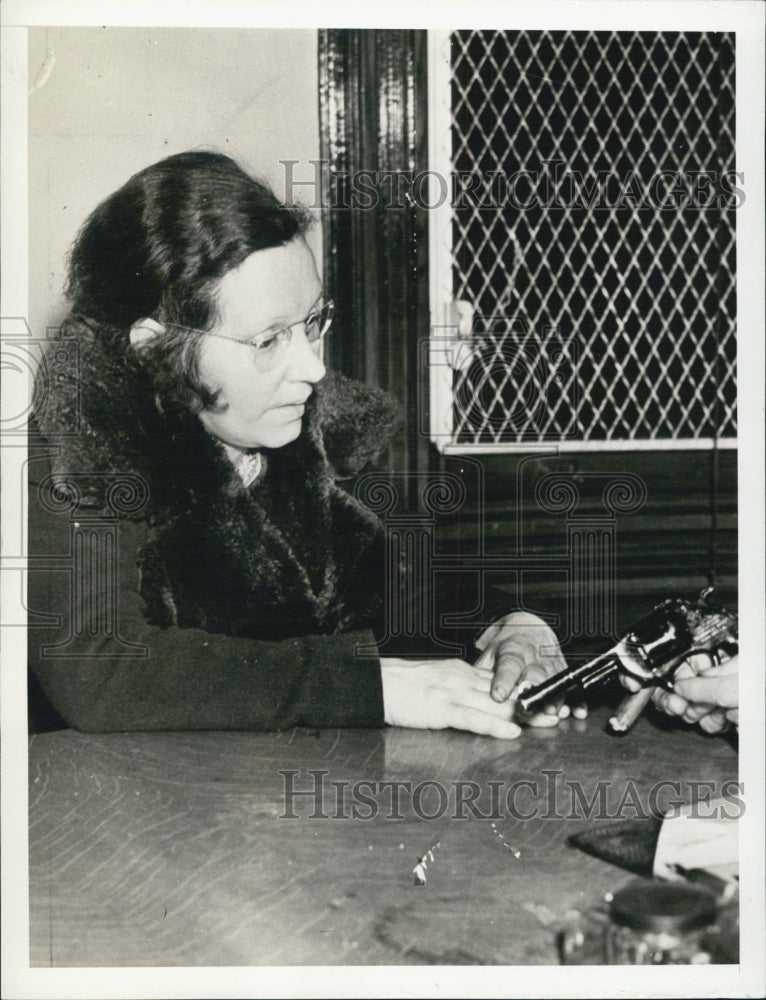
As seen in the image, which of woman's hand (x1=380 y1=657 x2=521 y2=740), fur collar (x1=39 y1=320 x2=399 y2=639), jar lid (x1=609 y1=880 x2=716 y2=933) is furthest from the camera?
fur collar (x1=39 y1=320 x2=399 y2=639)

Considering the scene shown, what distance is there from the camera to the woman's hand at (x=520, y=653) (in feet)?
4.95

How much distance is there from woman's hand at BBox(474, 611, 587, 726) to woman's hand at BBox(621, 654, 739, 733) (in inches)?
4.8

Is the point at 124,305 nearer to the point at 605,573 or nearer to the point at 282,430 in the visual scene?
the point at 282,430

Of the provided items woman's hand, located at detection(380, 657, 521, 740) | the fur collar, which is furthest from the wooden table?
the fur collar

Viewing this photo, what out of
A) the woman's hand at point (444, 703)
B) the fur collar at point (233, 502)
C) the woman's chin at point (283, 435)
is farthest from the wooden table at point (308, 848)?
the woman's chin at point (283, 435)

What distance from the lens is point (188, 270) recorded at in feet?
5.10

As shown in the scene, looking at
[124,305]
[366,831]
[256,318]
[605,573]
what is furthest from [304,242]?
[366,831]

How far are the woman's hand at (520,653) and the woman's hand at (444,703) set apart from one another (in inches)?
1.4

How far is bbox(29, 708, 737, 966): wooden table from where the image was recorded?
4.26ft

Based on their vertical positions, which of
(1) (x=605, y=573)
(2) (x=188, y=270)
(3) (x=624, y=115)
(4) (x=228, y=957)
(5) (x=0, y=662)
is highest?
(3) (x=624, y=115)

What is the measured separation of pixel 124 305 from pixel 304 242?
1.01ft

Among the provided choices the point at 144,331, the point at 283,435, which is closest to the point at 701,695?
the point at 283,435

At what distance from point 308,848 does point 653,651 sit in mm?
623

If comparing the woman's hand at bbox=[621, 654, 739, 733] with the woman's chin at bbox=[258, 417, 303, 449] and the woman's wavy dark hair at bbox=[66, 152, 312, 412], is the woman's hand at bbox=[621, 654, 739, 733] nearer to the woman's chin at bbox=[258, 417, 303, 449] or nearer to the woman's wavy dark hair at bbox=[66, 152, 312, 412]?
the woman's chin at bbox=[258, 417, 303, 449]
